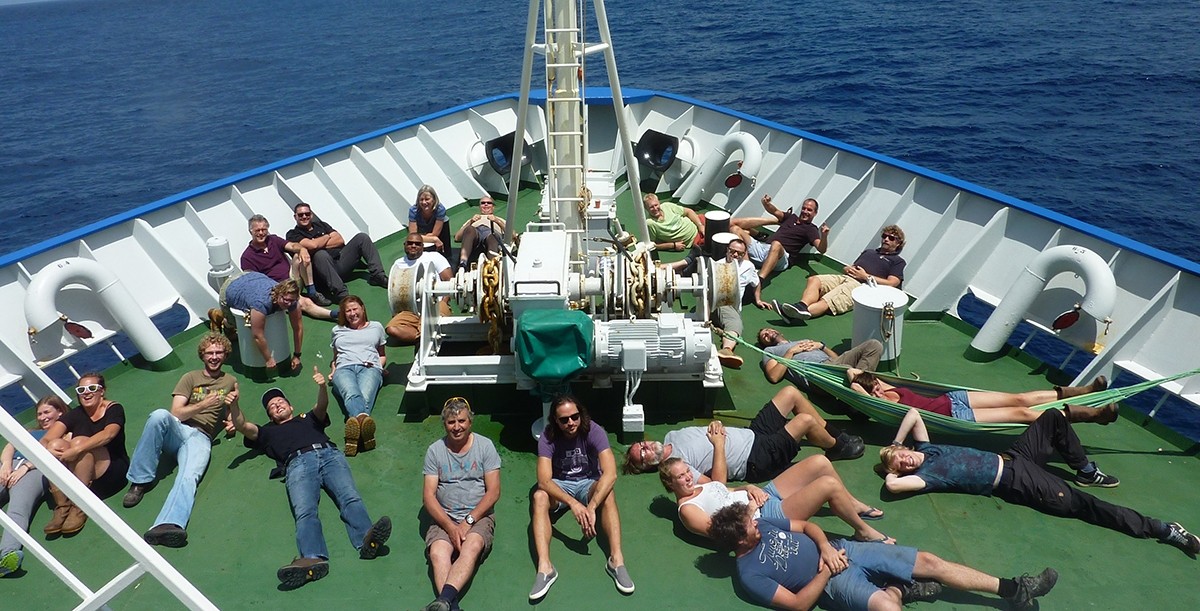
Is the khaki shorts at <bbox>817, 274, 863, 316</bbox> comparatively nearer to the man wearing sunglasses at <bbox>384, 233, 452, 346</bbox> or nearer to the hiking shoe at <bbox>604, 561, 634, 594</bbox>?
the man wearing sunglasses at <bbox>384, 233, 452, 346</bbox>

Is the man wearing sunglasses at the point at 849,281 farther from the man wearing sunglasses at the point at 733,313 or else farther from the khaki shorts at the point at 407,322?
the khaki shorts at the point at 407,322

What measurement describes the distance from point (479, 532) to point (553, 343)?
1407 mm

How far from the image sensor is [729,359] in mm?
6973

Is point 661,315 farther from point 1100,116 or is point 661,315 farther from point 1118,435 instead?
point 1100,116

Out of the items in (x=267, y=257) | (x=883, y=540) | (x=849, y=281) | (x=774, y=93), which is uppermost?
(x=774, y=93)

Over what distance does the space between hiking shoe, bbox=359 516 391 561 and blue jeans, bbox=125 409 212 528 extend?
1.26 metres

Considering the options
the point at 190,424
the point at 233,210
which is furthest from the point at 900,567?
the point at 233,210

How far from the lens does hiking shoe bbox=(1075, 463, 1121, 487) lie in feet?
17.7

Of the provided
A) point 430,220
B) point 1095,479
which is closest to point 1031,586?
point 1095,479

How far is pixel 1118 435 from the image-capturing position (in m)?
6.07

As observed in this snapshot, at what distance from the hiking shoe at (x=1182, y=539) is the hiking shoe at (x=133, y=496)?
6.67 m

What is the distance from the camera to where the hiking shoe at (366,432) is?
5887mm

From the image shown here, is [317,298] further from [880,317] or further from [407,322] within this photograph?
[880,317]

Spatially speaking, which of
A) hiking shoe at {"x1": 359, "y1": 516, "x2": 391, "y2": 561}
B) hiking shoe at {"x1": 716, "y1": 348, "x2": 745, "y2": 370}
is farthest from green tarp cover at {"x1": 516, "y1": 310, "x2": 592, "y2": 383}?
hiking shoe at {"x1": 716, "y1": 348, "x2": 745, "y2": 370}
